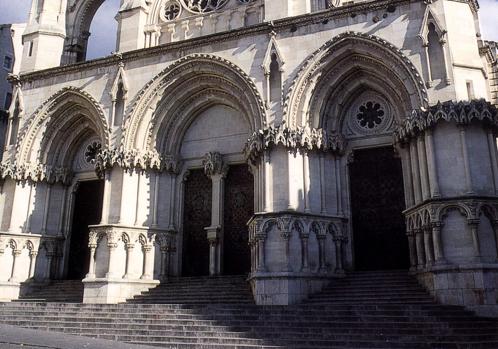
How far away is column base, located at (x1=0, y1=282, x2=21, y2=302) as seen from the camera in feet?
60.6

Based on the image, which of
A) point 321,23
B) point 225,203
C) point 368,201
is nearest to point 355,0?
point 321,23

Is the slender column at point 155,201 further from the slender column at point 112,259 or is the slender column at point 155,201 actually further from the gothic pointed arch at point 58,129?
the gothic pointed arch at point 58,129

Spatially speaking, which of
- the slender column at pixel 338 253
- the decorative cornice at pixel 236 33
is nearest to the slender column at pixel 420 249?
the slender column at pixel 338 253

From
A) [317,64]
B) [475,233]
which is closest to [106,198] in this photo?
[317,64]

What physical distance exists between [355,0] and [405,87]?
5345mm

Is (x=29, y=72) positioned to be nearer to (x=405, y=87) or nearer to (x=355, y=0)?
(x=355, y=0)

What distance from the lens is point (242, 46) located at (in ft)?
56.9

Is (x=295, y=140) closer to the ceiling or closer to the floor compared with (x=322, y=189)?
closer to the ceiling

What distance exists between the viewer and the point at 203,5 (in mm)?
20703

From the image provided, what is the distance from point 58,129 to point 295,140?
34.9 feet

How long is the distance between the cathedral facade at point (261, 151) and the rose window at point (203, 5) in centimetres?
6

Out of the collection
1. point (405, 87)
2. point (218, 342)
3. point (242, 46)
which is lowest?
point (218, 342)

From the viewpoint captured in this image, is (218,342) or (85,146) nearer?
(218,342)

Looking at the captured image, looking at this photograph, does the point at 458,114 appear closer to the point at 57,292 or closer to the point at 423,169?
the point at 423,169
